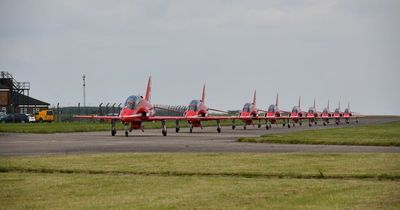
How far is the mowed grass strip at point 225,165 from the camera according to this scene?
18.0m

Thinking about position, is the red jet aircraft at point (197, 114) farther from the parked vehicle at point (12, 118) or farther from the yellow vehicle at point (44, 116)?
the yellow vehicle at point (44, 116)

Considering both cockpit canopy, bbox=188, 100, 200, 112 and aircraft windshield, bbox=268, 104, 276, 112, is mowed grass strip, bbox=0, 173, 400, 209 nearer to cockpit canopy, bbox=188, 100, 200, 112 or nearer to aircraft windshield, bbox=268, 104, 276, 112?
cockpit canopy, bbox=188, 100, 200, 112

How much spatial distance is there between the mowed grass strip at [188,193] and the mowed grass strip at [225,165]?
1234mm

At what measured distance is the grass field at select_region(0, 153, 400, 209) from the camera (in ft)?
42.3

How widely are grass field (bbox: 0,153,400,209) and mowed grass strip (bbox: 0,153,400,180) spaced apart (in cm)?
2

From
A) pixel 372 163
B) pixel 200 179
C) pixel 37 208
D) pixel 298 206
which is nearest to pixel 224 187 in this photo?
pixel 200 179

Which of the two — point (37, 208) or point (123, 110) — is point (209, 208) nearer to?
point (37, 208)

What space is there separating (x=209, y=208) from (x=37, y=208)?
282 cm

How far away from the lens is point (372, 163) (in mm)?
20594

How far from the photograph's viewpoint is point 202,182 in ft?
52.3

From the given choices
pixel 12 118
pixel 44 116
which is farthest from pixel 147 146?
pixel 44 116

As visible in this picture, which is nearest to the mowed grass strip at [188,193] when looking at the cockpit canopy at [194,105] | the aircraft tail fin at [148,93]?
the aircraft tail fin at [148,93]

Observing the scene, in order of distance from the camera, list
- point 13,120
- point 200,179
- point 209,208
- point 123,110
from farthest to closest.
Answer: point 13,120 → point 123,110 → point 200,179 → point 209,208

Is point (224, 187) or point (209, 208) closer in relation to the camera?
point (209, 208)
